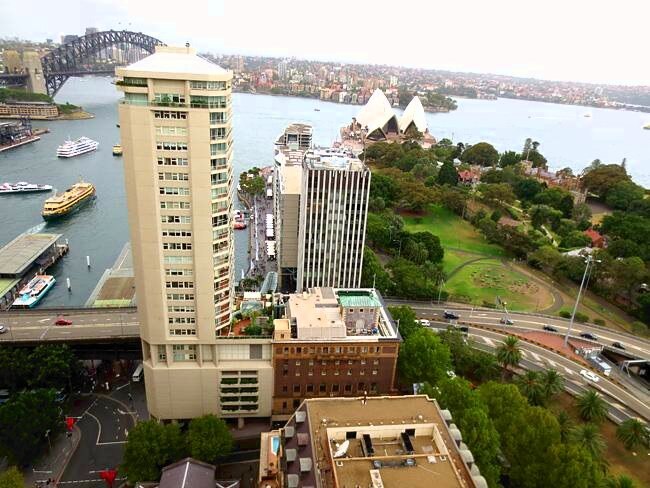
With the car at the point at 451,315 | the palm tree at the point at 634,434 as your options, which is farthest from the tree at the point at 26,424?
the palm tree at the point at 634,434

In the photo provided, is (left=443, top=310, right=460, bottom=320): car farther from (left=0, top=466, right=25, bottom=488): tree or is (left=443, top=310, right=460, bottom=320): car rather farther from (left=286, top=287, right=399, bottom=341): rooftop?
(left=0, top=466, right=25, bottom=488): tree

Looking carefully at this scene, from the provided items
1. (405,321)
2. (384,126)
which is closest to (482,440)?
(405,321)

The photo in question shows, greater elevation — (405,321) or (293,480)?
(293,480)

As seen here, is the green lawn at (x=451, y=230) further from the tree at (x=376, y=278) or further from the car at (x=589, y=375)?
the car at (x=589, y=375)

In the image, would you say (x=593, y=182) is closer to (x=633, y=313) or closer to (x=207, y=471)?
(x=633, y=313)

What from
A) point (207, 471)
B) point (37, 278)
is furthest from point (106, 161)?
point (207, 471)

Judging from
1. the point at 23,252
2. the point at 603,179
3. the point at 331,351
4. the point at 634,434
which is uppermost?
the point at 603,179

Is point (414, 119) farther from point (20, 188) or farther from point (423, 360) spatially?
point (423, 360)
